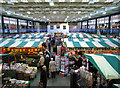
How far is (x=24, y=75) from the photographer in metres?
6.57

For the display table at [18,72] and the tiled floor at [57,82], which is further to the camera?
the display table at [18,72]

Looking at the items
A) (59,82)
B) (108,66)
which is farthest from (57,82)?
(108,66)

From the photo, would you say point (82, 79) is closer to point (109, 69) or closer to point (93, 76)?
point (93, 76)

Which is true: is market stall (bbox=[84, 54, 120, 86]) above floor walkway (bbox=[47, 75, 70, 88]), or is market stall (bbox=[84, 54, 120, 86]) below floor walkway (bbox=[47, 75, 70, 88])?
above

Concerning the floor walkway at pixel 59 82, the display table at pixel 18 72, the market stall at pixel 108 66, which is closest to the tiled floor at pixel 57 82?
the floor walkway at pixel 59 82

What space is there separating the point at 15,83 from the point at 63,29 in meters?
28.6

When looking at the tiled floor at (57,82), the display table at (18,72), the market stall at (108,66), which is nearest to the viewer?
the market stall at (108,66)

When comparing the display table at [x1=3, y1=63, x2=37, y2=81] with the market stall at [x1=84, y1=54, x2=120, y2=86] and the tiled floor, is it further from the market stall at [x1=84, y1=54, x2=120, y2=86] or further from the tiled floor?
the market stall at [x1=84, y1=54, x2=120, y2=86]

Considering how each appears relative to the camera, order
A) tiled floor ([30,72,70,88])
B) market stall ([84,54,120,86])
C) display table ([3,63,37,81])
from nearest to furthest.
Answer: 1. market stall ([84,54,120,86])
2. tiled floor ([30,72,70,88])
3. display table ([3,63,37,81])

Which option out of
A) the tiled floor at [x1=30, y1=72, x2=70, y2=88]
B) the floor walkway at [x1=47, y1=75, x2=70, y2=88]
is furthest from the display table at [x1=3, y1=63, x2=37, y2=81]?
the floor walkway at [x1=47, y1=75, x2=70, y2=88]

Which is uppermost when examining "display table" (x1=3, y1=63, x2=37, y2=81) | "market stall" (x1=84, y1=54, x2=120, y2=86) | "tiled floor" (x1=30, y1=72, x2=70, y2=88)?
"market stall" (x1=84, y1=54, x2=120, y2=86)

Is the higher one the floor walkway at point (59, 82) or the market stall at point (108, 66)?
the market stall at point (108, 66)

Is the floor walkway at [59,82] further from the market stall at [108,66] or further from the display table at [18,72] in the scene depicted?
the market stall at [108,66]

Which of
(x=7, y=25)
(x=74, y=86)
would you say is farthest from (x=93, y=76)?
(x=7, y=25)
